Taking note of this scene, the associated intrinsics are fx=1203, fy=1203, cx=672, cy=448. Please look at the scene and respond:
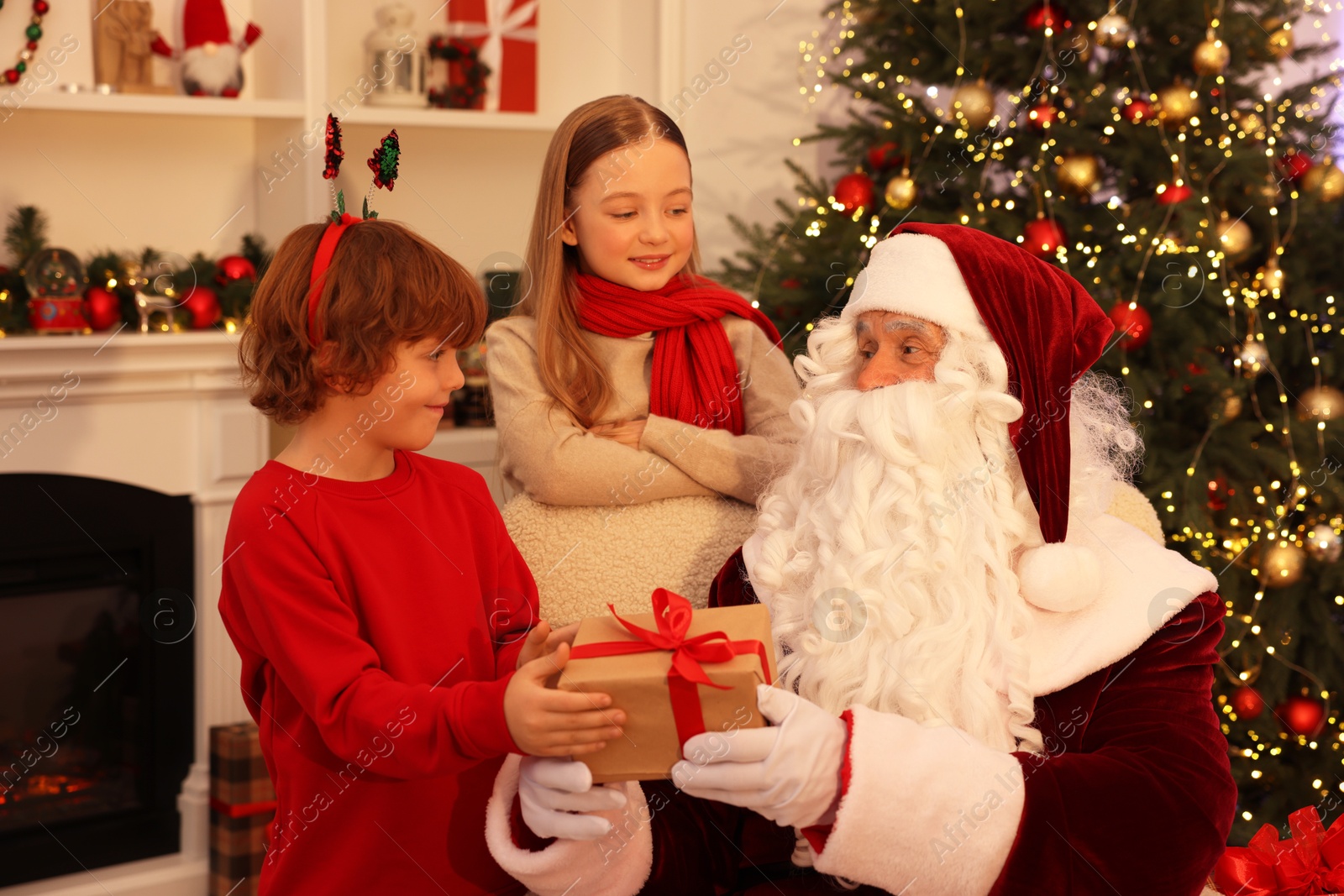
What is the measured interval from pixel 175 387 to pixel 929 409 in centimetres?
228

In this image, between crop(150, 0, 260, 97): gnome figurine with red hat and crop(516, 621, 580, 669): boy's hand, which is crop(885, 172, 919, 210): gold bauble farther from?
crop(150, 0, 260, 97): gnome figurine with red hat

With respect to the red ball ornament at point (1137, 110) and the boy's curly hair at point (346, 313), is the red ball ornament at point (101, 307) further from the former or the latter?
the red ball ornament at point (1137, 110)

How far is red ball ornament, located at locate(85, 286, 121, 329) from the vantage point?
3.06 meters

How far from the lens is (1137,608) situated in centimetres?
168

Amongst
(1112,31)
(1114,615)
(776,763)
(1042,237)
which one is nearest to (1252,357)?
(1042,237)

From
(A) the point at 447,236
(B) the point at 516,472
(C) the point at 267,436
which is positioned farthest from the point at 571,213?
(A) the point at 447,236

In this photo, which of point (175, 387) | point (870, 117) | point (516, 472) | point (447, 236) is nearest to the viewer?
point (516, 472)

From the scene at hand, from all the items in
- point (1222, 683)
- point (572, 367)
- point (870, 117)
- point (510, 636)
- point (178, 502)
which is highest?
point (870, 117)

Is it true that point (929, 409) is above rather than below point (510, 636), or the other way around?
above

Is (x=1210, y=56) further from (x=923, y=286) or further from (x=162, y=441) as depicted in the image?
(x=162, y=441)

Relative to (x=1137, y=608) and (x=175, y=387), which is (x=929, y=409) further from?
(x=175, y=387)

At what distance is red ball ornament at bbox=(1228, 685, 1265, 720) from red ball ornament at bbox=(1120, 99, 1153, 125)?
4.65 ft

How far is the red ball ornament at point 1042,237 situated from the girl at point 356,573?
5.39 ft

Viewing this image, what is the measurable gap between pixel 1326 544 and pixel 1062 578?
1.62 metres
